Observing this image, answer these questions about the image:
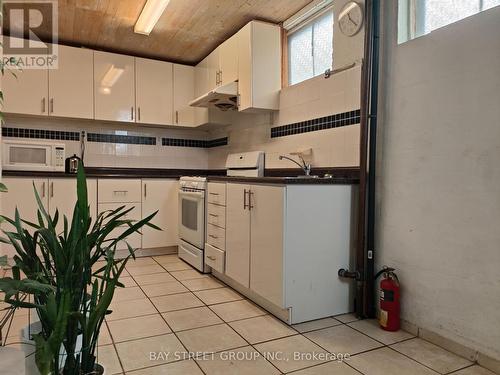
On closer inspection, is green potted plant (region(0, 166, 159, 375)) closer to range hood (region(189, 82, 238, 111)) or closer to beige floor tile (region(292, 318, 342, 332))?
beige floor tile (region(292, 318, 342, 332))

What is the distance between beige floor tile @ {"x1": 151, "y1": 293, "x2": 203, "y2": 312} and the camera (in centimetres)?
246

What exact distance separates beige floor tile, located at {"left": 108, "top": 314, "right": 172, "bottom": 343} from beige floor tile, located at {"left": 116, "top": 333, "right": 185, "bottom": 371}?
2.5 inches

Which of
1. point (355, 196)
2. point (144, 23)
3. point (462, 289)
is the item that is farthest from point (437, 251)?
point (144, 23)

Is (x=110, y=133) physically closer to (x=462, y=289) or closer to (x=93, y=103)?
(x=93, y=103)

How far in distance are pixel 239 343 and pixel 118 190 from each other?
2438 mm

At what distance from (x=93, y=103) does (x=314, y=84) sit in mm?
2514

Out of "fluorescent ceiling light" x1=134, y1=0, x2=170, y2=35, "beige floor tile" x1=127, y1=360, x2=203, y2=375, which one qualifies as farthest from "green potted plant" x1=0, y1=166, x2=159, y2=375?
"fluorescent ceiling light" x1=134, y1=0, x2=170, y2=35

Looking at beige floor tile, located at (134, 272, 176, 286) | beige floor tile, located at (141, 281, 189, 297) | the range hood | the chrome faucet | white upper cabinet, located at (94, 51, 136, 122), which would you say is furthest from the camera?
white upper cabinet, located at (94, 51, 136, 122)

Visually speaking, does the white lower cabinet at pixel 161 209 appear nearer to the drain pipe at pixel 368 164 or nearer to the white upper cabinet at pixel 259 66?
the white upper cabinet at pixel 259 66

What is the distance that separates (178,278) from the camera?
3.16 meters

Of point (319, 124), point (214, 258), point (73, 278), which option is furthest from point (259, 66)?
point (73, 278)

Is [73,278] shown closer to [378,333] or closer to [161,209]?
[378,333]

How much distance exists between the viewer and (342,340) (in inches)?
78.4

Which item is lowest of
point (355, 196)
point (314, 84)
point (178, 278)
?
point (178, 278)
